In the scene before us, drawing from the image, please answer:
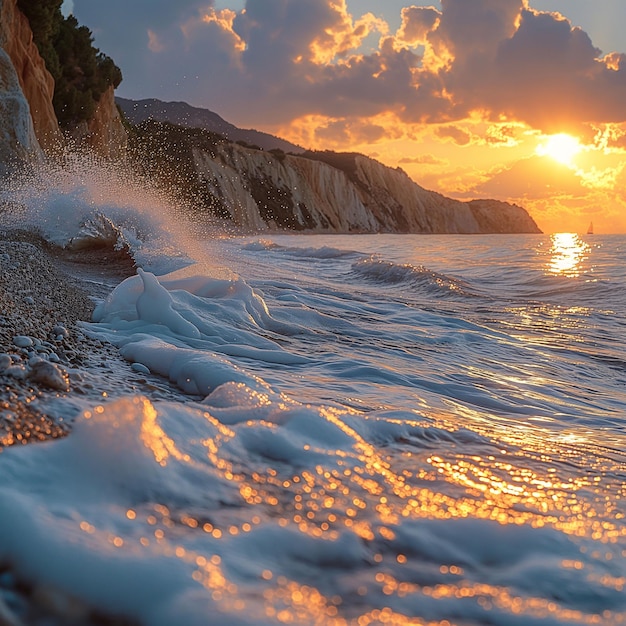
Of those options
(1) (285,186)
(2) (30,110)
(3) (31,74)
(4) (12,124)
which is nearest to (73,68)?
(3) (31,74)

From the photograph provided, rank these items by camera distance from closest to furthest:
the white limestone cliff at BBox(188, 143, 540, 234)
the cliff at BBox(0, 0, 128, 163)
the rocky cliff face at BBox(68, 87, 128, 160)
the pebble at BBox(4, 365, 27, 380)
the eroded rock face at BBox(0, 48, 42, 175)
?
the pebble at BBox(4, 365, 27, 380) < the eroded rock face at BBox(0, 48, 42, 175) < the cliff at BBox(0, 0, 128, 163) < the rocky cliff face at BBox(68, 87, 128, 160) < the white limestone cliff at BBox(188, 143, 540, 234)

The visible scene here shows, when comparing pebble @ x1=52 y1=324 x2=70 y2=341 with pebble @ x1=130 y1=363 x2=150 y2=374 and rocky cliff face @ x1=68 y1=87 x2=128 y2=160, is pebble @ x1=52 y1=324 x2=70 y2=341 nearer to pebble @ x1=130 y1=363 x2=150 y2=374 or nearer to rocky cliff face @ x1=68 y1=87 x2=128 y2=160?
pebble @ x1=130 y1=363 x2=150 y2=374

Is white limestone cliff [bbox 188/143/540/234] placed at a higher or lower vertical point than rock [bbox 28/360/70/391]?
higher

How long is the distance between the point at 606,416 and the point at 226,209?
47.3 m

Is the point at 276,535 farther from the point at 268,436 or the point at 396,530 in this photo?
the point at 268,436

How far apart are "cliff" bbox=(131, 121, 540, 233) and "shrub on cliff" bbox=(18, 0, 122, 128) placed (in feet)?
42.6

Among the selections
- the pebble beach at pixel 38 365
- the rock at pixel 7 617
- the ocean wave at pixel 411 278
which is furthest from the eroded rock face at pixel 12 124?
the rock at pixel 7 617

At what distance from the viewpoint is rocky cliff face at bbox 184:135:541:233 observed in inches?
1996

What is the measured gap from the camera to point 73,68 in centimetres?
2677

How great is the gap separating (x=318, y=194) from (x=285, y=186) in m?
5.25

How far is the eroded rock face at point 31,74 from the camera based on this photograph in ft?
58.0

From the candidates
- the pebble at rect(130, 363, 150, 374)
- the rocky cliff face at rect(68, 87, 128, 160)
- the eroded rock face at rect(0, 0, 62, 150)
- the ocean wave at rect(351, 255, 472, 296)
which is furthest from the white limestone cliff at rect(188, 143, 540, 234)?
the pebble at rect(130, 363, 150, 374)

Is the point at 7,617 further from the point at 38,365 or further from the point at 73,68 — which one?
the point at 73,68

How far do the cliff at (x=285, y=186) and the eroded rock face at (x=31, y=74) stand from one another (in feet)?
69.5
